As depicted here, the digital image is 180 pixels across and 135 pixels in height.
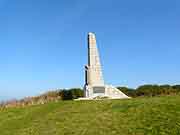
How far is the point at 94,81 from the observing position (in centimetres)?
2923

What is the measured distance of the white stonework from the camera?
94.9 ft

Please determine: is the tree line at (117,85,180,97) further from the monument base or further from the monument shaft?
the monument shaft

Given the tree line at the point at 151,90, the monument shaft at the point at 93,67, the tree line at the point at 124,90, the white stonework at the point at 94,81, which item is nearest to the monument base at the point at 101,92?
the white stonework at the point at 94,81

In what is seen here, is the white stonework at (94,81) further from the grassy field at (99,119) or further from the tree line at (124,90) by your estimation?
the grassy field at (99,119)

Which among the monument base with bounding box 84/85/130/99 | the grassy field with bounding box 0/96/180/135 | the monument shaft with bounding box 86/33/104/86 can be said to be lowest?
the grassy field with bounding box 0/96/180/135

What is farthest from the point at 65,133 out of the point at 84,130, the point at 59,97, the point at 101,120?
the point at 59,97

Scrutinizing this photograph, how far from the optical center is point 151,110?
54.5ft

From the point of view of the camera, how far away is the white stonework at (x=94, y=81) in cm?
2892

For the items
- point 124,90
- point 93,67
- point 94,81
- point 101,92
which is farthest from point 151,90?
point 93,67

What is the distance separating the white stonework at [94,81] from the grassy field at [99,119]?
7.92m

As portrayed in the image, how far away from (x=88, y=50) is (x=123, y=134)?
16.8 metres

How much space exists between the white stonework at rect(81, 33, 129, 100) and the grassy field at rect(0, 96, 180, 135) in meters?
7.92

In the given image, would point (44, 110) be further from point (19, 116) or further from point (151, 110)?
point (151, 110)

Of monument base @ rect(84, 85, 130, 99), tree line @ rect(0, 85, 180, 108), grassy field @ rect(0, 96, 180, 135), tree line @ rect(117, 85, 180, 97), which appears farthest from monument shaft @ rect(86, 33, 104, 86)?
grassy field @ rect(0, 96, 180, 135)
